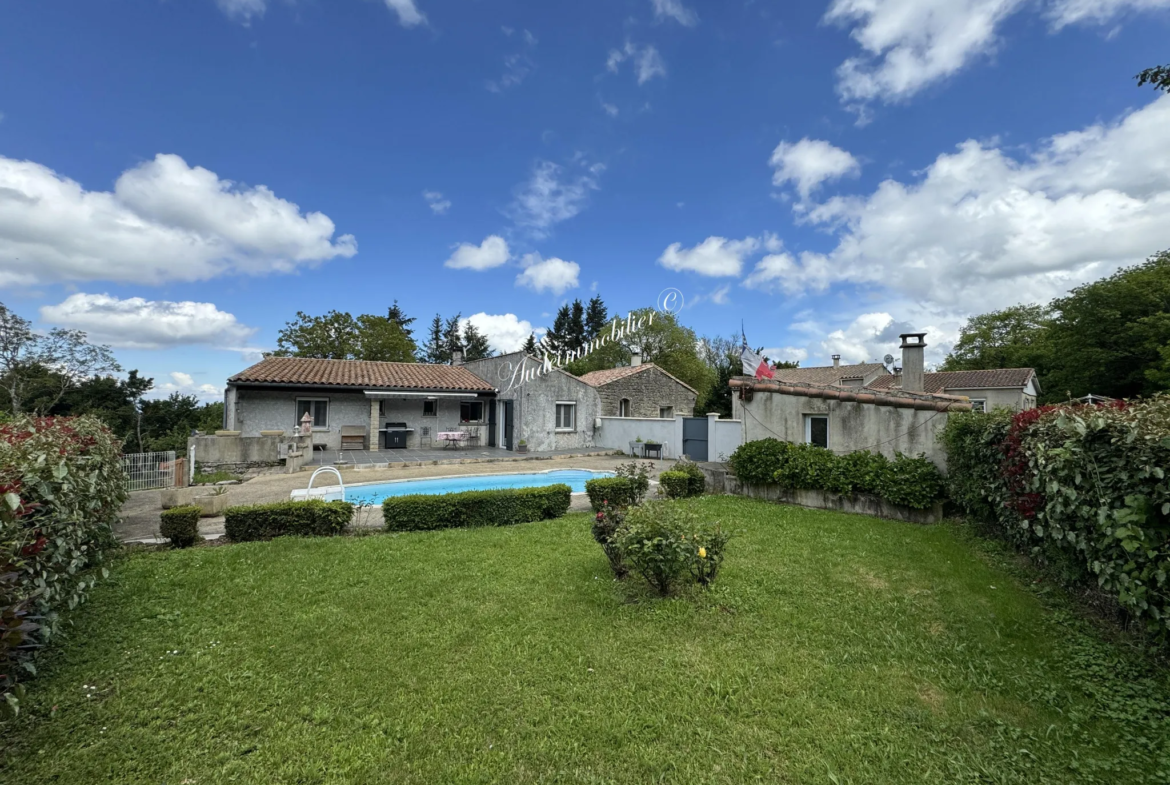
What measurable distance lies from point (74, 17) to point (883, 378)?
45006mm

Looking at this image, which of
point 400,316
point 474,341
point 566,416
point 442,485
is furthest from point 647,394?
point 474,341

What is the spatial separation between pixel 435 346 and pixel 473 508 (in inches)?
2433

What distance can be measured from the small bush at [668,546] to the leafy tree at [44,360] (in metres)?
30.8

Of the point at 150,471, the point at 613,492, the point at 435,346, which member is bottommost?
the point at 613,492

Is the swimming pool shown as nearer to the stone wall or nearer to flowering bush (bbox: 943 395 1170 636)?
flowering bush (bbox: 943 395 1170 636)

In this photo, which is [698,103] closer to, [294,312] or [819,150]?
[819,150]

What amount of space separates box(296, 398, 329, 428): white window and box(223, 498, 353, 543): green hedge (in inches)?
575

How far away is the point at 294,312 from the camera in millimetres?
40406

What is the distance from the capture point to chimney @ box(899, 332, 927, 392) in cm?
1510

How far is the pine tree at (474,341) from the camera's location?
6475 centimetres

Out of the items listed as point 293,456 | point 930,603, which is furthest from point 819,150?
point 293,456

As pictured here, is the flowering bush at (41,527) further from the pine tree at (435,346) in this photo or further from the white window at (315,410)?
the pine tree at (435,346)

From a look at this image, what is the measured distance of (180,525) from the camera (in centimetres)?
721

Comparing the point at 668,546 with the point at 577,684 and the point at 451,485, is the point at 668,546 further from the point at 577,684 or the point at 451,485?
the point at 451,485
